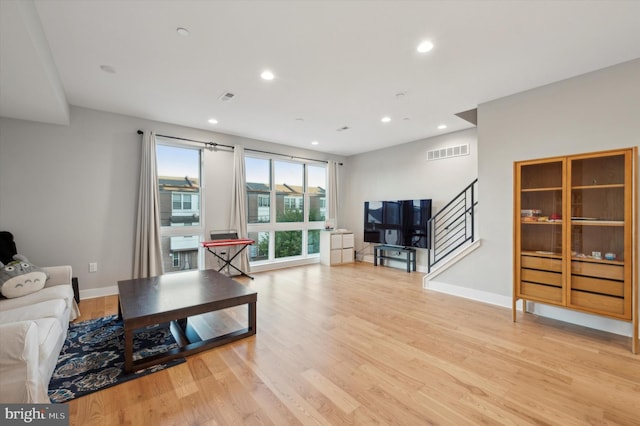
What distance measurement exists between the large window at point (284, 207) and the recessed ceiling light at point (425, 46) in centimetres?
400

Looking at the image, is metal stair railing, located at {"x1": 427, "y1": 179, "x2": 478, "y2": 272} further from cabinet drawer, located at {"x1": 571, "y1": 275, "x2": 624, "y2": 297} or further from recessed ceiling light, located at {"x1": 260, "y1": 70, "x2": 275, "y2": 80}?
recessed ceiling light, located at {"x1": 260, "y1": 70, "x2": 275, "y2": 80}

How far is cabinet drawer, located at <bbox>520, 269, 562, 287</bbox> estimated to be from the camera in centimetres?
297

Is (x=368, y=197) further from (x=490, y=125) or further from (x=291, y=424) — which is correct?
(x=291, y=424)

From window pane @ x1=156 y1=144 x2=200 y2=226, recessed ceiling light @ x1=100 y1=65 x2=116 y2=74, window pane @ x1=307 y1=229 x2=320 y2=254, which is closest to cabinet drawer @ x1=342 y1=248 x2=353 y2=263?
window pane @ x1=307 y1=229 x2=320 y2=254

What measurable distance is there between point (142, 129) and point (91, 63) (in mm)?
1725

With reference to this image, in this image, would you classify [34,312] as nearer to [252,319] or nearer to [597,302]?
Answer: [252,319]

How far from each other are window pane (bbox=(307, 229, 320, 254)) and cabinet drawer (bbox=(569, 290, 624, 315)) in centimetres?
488

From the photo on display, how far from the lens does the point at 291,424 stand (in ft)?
5.35

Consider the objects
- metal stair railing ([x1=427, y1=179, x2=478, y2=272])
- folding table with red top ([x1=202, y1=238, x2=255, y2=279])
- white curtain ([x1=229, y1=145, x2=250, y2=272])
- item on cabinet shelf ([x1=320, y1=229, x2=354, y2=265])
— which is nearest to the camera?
folding table with red top ([x1=202, y1=238, x2=255, y2=279])

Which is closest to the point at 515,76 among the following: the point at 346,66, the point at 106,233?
the point at 346,66

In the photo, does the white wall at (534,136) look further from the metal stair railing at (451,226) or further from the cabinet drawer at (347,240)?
the cabinet drawer at (347,240)

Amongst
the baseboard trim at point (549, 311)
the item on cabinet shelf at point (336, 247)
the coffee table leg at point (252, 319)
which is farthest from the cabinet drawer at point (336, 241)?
the coffee table leg at point (252, 319)

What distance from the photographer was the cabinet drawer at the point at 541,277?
9.74ft

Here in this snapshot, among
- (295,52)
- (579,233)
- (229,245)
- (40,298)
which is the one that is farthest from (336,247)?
(40,298)
